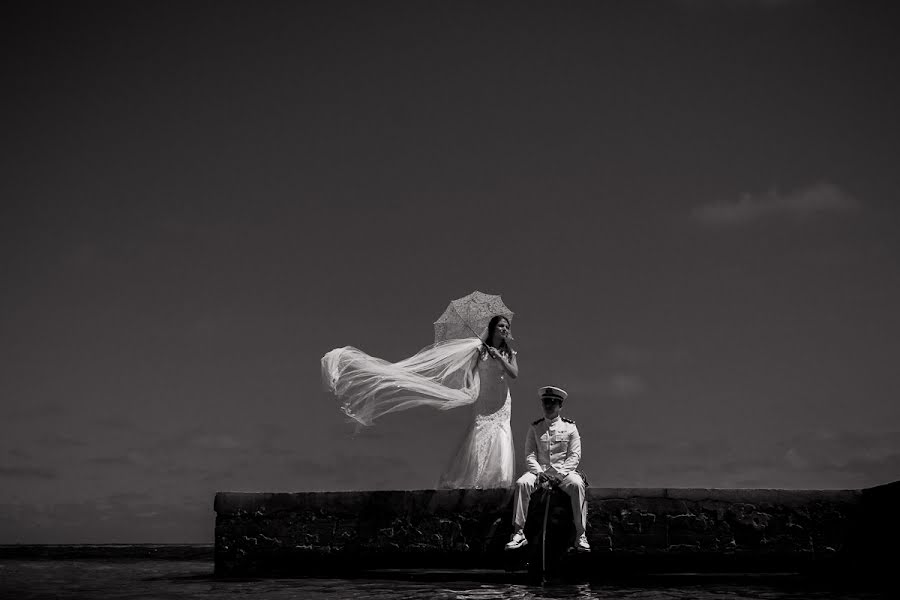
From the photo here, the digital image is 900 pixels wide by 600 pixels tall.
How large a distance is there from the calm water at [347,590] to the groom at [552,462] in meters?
0.60

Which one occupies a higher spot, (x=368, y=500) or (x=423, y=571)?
(x=368, y=500)

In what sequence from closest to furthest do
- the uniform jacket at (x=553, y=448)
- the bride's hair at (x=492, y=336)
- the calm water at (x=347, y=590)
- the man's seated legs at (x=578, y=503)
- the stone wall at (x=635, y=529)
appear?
the calm water at (x=347, y=590)
the man's seated legs at (x=578, y=503)
the uniform jacket at (x=553, y=448)
the stone wall at (x=635, y=529)
the bride's hair at (x=492, y=336)

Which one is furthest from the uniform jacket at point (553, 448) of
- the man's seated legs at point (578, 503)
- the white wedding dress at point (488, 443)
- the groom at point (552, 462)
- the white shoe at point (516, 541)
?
the white wedding dress at point (488, 443)

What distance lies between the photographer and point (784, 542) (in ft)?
30.2

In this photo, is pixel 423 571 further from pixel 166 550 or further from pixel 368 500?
pixel 166 550

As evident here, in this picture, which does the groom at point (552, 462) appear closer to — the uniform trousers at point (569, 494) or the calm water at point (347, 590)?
the uniform trousers at point (569, 494)

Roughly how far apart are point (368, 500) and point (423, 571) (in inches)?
43.3

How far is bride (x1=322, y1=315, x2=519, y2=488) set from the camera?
→ 9984 millimetres

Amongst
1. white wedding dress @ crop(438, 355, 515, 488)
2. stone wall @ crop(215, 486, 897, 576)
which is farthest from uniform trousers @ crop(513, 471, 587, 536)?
white wedding dress @ crop(438, 355, 515, 488)

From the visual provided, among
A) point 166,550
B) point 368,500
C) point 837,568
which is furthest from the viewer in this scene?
point 166,550

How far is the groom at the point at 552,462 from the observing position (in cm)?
866

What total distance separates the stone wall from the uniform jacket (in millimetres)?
682

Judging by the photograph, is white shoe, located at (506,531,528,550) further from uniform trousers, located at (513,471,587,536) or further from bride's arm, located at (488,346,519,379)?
bride's arm, located at (488,346,519,379)

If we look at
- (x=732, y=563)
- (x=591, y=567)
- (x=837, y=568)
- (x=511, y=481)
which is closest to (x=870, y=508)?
(x=837, y=568)
